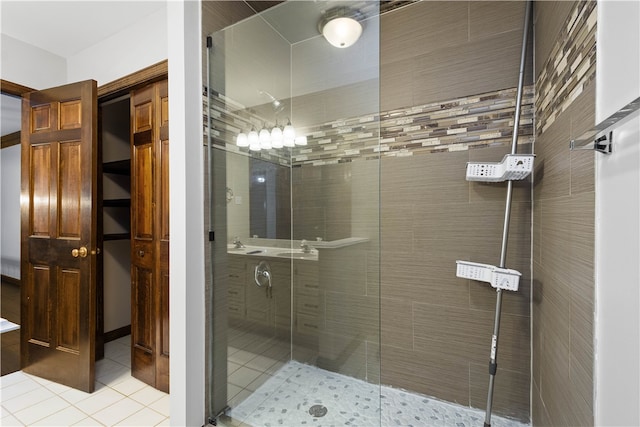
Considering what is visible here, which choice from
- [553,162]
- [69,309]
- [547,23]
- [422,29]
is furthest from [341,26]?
[69,309]

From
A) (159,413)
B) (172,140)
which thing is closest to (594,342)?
(172,140)

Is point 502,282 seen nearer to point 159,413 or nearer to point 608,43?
point 608,43

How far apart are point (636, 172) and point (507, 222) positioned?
872mm

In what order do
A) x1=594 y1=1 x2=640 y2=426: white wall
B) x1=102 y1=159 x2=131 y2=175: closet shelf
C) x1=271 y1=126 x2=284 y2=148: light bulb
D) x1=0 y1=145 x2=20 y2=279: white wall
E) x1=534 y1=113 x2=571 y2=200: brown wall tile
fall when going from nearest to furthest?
x1=594 y1=1 x2=640 y2=426: white wall
x1=534 y1=113 x2=571 y2=200: brown wall tile
x1=271 y1=126 x2=284 y2=148: light bulb
x1=102 y1=159 x2=131 y2=175: closet shelf
x1=0 y1=145 x2=20 y2=279: white wall

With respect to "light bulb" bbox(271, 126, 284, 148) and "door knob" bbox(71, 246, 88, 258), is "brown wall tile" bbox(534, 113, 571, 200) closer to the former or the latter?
"light bulb" bbox(271, 126, 284, 148)

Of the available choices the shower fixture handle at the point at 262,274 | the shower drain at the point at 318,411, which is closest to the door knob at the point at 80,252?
the shower fixture handle at the point at 262,274

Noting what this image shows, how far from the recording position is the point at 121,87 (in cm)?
217

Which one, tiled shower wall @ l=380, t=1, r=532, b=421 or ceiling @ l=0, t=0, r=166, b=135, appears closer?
tiled shower wall @ l=380, t=1, r=532, b=421

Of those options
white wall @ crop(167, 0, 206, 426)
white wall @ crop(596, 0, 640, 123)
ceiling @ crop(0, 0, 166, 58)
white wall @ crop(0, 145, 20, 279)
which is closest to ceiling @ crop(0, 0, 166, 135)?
ceiling @ crop(0, 0, 166, 58)

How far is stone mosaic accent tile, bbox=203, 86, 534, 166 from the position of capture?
1548 millimetres

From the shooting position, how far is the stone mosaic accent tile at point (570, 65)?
2.65 ft

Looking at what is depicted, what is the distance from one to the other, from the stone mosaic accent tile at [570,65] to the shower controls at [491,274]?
69 centimetres

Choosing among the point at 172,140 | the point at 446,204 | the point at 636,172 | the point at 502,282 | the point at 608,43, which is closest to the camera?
the point at 636,172

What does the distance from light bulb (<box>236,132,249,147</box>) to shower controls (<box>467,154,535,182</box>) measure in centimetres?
127
